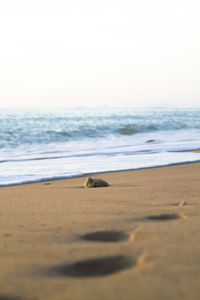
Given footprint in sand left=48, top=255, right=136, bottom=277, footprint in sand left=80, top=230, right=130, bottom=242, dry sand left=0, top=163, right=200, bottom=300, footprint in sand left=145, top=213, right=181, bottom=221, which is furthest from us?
footprint in sand left=145, top=213, right=181, bottom=221

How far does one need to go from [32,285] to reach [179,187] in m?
3.12

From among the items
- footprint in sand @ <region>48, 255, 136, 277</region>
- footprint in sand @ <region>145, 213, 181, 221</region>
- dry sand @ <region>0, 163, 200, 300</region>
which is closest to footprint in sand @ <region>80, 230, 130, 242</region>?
dry sand @ <region>0, 163, 200, 300</region>

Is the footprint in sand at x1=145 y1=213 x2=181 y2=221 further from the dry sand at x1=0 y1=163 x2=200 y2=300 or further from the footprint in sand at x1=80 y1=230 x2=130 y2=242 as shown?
the footprint in sand at x1=80 y1=230 x2=130 y2=242

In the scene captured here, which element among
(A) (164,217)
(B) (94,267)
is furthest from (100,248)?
(A) (164,217)

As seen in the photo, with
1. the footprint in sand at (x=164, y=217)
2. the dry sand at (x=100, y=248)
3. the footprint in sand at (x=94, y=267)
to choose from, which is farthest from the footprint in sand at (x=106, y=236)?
the footprint in sand at (x=164, y=217)

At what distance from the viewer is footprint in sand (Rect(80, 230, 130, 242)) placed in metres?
2.42

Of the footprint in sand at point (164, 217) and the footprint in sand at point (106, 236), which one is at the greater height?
the footprint in sand at point (106, 236)

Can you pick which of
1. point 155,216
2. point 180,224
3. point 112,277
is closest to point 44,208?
point 155,216

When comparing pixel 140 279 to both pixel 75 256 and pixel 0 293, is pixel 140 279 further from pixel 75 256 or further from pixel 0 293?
pixel 0 293

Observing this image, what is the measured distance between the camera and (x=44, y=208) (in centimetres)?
336

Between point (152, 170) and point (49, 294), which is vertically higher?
point (49, 294)

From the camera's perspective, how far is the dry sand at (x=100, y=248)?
1688 mm

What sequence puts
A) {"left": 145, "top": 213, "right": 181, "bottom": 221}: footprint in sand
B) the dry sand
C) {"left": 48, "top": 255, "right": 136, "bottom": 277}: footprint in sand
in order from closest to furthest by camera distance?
the dry sand < {"left": 48, "top": 255, "right": 136, "bottom": 277}: footprint in sand < {"left": 145, "top": 213, "right": 181, "bottom": 221}: footprint in sand

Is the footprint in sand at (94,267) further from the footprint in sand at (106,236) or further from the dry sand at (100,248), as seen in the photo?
the footprint in sand at (106,236)
